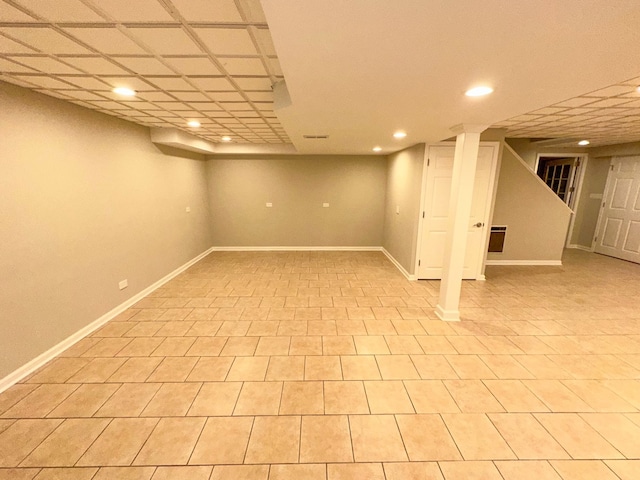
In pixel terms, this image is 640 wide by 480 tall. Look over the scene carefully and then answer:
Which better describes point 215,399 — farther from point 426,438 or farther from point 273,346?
point 426,438

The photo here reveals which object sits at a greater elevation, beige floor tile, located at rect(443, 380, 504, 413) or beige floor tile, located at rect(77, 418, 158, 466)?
beige floor tile, located at rect(443, 380, 504, 413)

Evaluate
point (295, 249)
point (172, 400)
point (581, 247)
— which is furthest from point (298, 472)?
point (581, 247)

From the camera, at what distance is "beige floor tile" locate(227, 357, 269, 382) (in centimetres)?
240

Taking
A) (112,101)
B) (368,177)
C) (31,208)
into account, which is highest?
(112,101)

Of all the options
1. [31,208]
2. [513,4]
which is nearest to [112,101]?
[31,208]

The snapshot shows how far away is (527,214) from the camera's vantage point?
209 inches

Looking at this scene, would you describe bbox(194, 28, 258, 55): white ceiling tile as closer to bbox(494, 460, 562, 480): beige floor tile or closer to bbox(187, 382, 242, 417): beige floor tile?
bbox(187, 382, 242, 417): beige floor tile

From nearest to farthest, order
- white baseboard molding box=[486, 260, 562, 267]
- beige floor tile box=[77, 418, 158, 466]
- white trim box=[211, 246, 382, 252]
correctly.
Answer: beige floor tile box=[77, 418, 158, 466]
white baseboard molding box=[486, 260, 562, 267]
white trim box=[211, 246, 382, 252]

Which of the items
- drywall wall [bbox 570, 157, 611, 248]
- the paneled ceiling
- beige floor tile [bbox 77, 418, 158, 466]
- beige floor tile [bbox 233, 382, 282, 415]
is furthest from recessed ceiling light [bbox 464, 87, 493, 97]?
drywall wall [bbox 570, 157, 611, 248]

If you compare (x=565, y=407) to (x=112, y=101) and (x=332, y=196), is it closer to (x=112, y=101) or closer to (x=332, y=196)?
(x=112, y=101)

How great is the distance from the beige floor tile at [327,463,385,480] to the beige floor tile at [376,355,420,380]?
0.81m

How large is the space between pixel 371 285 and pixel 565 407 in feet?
8.82

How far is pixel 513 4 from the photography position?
96 centimetres

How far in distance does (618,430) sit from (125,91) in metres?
4.63
